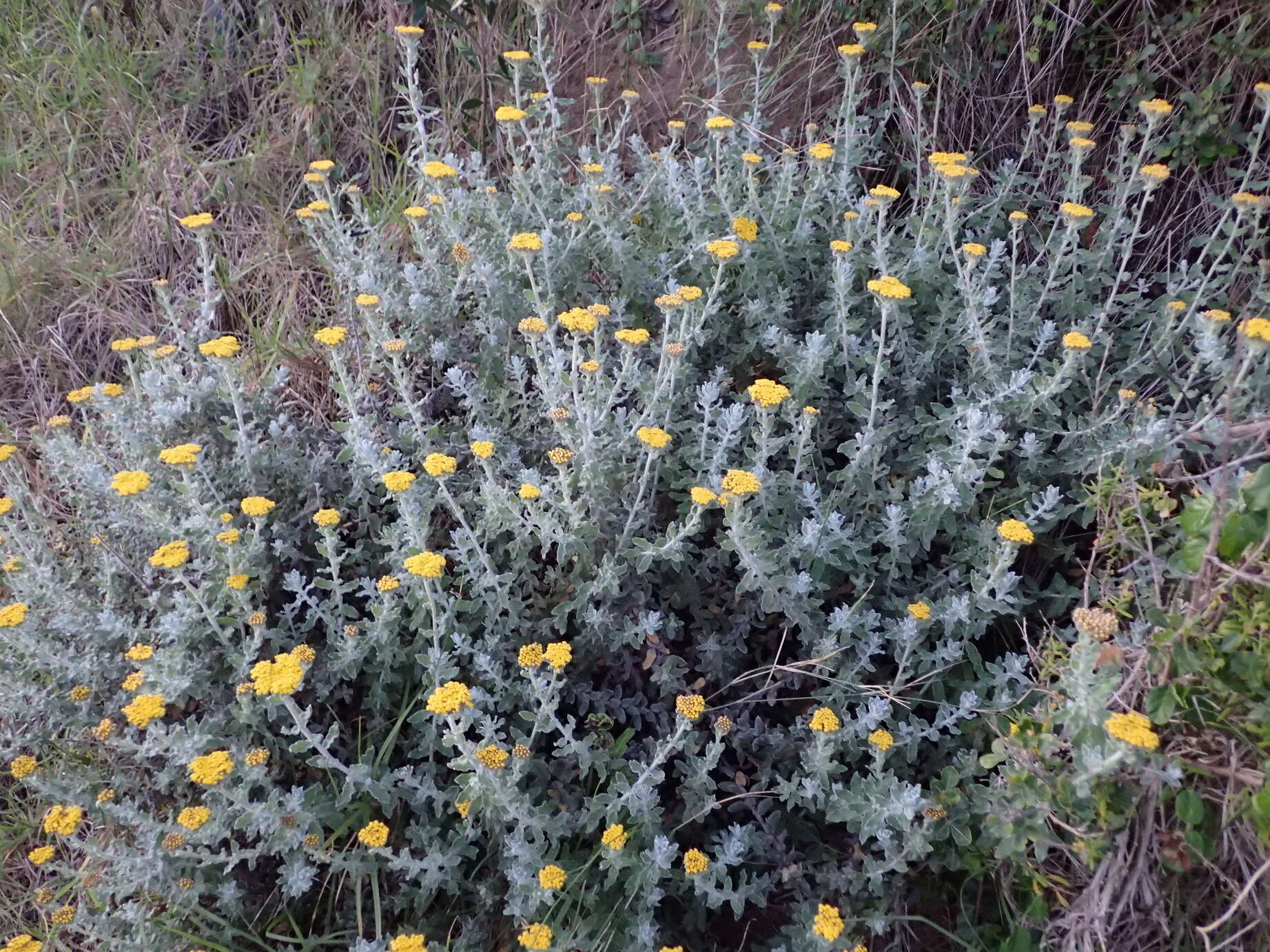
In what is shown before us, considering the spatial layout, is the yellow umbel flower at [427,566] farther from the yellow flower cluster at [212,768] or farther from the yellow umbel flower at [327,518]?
the yellow flower cluster at [212,768]

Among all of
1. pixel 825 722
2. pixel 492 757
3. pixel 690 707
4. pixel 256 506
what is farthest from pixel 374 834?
pixel 825 722

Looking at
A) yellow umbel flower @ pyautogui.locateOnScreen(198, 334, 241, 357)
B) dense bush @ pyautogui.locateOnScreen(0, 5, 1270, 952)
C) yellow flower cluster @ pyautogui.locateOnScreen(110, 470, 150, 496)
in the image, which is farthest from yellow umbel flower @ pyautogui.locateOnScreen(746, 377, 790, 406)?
yellow flower cluster @ pyautogui.locateOnScreen(110, 470, 150, 496)

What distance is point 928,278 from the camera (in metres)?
2.53

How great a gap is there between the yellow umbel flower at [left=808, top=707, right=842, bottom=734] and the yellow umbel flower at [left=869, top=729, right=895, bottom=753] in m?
0.07

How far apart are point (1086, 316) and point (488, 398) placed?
179cm

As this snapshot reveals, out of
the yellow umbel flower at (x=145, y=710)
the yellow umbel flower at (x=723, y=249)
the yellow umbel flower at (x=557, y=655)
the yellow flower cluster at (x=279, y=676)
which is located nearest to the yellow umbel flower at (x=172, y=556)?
the yellow umbel flower at (x=145, y=710)

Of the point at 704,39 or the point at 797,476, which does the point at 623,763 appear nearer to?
the point at 797,476

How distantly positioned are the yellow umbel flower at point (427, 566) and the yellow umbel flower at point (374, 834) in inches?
19.4

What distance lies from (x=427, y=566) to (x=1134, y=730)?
1257 mm

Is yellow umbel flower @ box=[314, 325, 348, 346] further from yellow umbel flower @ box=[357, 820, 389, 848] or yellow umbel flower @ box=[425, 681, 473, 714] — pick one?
yellow umbel flower @ box=[357, 820, 389, 848]

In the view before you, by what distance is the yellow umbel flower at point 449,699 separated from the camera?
1565 mm

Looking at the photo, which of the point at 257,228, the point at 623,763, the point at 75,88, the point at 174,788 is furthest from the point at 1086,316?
the point at 75,88

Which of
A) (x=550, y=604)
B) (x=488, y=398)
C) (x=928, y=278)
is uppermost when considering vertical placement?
(x=928, y=278)

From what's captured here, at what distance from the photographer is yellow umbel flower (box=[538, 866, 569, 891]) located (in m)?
1.57
